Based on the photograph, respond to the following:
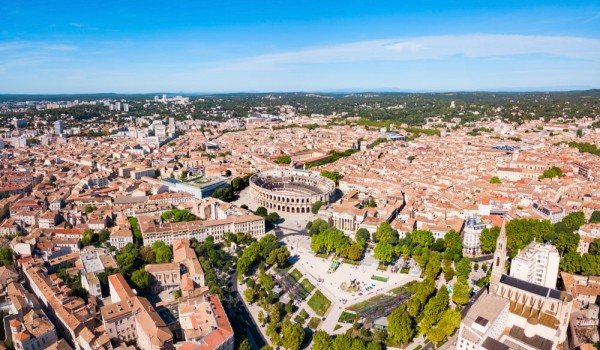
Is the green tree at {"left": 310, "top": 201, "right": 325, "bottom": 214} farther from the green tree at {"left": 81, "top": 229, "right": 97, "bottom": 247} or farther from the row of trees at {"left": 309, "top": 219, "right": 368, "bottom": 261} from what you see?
the green tree at {"left": 81, "top": 229, "right": 97, "bottom": 247}

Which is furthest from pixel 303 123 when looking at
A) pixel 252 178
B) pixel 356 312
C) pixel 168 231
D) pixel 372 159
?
pixel 356 312

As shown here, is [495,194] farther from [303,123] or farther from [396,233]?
A: [303,123]

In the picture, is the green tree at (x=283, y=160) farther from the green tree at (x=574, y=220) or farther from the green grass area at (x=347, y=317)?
the green grass area at (x=347, y=317)

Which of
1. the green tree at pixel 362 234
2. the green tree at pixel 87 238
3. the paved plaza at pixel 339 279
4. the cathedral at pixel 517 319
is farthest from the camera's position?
the green tree at pixel 362 234

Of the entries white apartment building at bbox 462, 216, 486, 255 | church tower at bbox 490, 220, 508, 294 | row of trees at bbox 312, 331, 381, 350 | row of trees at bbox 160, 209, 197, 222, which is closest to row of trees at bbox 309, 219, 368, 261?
white apartment building at bbox 462, 216, 486, 255

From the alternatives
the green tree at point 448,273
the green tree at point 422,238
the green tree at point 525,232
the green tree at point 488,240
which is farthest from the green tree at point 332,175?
the green tree at point 448,273

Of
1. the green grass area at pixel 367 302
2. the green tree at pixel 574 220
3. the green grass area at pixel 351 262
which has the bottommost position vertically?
the green grass area at pixel 367 302
